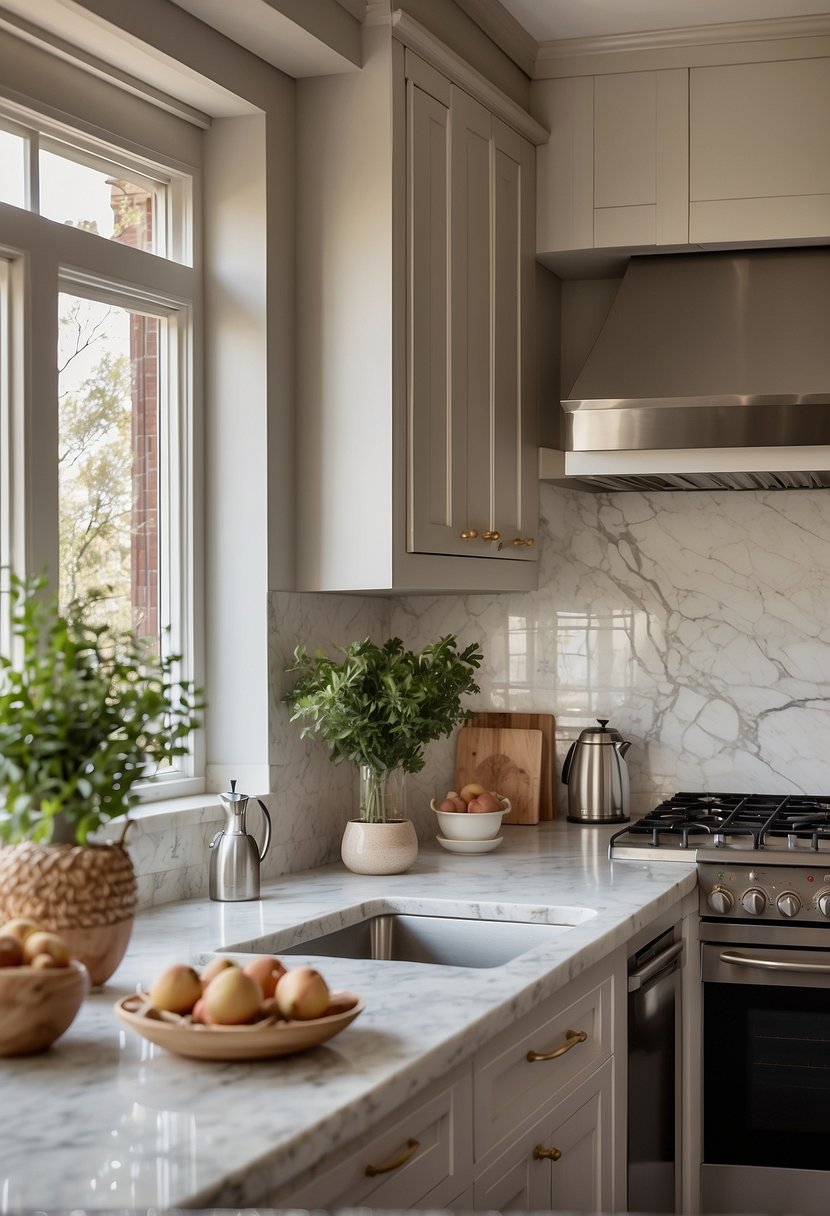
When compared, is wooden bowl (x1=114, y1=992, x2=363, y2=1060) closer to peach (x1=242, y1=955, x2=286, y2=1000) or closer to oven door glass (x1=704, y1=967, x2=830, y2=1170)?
peach (x1=242, y1=955, x2=286, y2=1000)

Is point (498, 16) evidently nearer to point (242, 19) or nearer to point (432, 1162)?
point (242, 19)

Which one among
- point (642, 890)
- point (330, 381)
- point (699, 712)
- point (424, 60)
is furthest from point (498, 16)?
point (642, 890)

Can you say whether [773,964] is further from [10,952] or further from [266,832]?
[10,952]

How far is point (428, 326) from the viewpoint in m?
2.81

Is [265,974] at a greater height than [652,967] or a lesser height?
Result: greater

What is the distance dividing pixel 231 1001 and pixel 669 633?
219 cm

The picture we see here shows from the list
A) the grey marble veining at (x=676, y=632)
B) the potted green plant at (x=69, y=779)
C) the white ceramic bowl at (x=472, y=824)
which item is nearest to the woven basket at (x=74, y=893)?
the potted green plant at (x=69, y=779)

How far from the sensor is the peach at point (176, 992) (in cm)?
152

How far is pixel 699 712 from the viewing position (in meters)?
3.44

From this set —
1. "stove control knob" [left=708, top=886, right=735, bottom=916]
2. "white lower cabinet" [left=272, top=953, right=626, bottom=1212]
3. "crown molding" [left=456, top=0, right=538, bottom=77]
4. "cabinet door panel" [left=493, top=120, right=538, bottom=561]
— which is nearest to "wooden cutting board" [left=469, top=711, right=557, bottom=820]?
"cabinet door panel" [left=493, top=120, right=538, bottom=561]

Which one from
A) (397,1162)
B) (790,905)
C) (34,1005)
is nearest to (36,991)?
(34,1005)

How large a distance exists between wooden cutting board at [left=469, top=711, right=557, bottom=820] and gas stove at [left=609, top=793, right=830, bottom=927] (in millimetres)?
499

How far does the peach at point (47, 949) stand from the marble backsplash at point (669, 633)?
5.56 feet

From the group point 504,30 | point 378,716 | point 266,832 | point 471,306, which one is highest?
point 504,30
